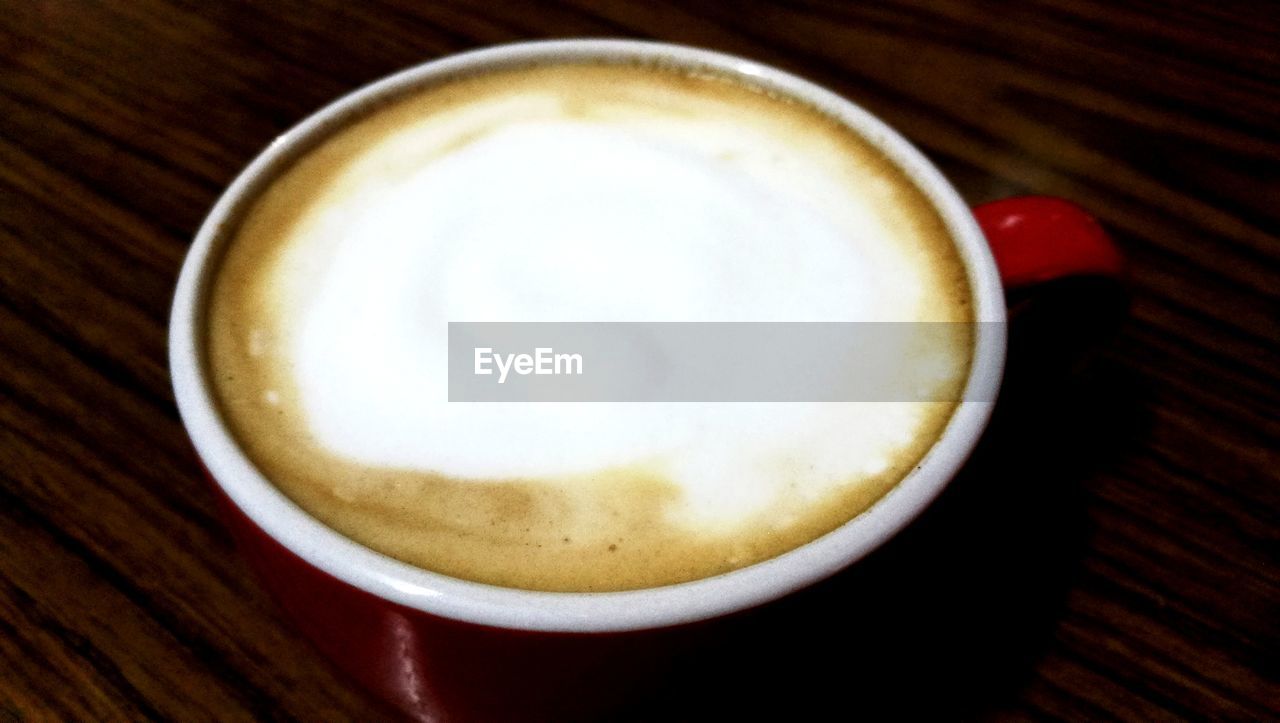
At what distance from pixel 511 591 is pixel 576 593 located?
0.09ft

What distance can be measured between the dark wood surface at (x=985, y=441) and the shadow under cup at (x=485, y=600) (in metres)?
0.02

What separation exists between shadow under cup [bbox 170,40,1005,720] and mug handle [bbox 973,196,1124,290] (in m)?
0.02

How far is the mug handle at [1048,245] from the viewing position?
50cm

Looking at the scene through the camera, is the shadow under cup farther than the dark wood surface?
No


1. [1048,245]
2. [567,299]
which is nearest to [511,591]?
[567,299]

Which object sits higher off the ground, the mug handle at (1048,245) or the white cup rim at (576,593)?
the mug handle at (1048,245)

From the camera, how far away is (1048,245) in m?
0.50

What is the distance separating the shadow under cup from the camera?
36cm

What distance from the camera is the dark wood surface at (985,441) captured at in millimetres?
490

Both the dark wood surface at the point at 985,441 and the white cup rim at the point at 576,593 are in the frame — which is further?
the dark wood surface at the point at 985,441

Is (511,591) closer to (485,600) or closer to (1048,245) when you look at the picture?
(485,600)

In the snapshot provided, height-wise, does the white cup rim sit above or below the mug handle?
below

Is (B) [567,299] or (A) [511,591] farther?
(B) [567,299]

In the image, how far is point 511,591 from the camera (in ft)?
1.20
